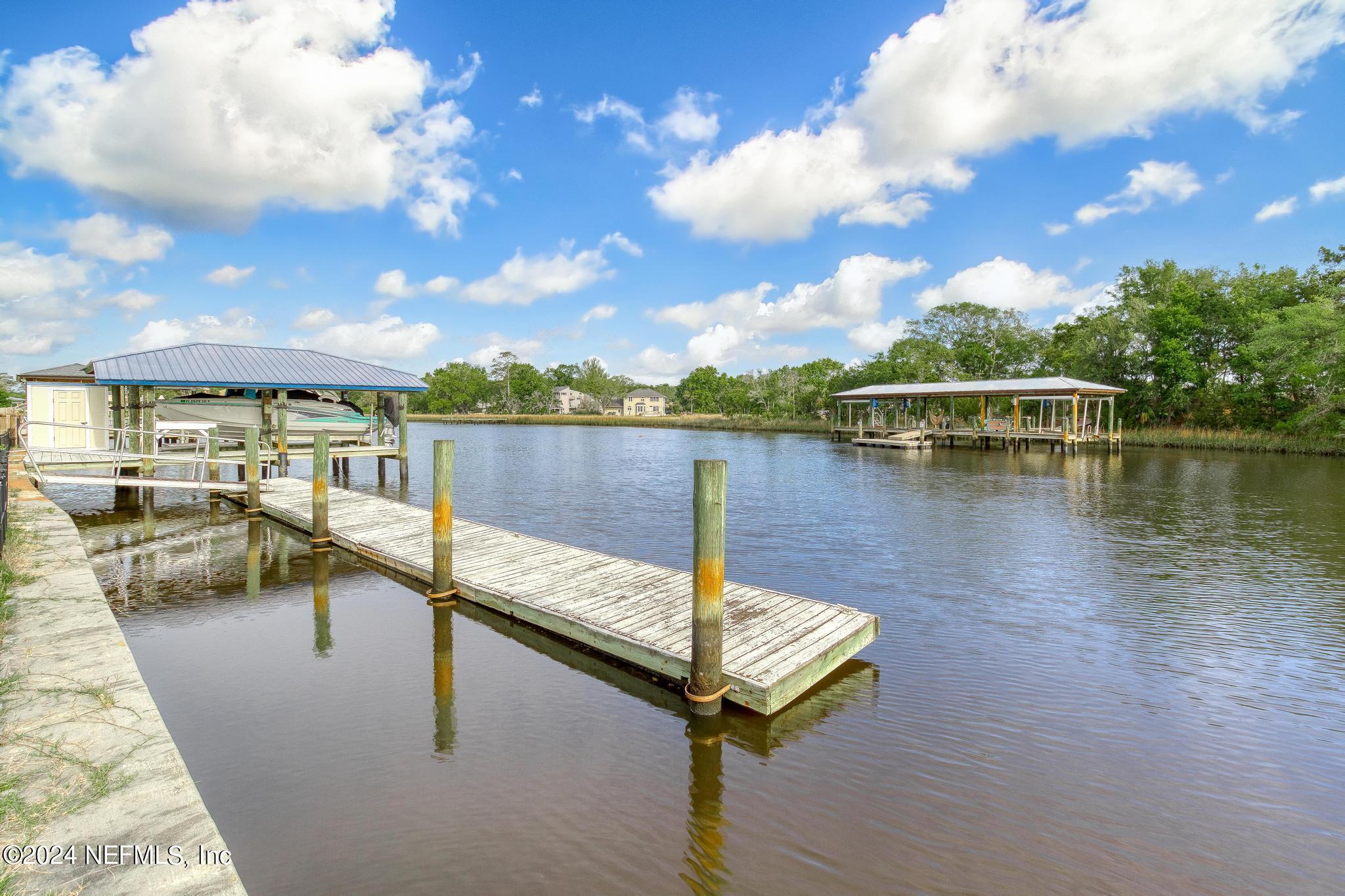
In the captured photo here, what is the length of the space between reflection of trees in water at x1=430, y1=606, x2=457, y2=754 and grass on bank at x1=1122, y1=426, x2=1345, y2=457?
140ft

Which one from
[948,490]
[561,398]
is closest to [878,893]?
[948,490]

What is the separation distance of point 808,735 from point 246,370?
59.2 feet

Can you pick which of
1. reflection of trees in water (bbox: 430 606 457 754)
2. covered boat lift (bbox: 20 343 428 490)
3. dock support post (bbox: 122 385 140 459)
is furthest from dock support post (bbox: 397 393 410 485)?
reflection of trees in water (bbox: 430 606 457 754)

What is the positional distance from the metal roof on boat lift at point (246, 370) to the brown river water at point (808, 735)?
5.90m

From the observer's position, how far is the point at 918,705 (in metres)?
5.86

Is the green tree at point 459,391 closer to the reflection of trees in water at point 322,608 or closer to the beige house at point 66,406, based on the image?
the beige house at point 66,406

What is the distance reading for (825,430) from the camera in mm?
59219

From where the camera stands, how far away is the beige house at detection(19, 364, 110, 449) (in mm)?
17328

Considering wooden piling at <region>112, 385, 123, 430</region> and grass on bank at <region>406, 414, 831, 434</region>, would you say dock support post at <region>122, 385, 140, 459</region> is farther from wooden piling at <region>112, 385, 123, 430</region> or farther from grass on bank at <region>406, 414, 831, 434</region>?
grass on bank at <region>406, 414, 831, 434</region>

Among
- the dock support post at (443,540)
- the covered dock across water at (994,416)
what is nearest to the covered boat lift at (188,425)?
the dock support post at (443,540)

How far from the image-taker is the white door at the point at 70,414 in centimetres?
1770

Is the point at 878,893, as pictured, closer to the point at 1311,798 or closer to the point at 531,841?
the point at 531,841

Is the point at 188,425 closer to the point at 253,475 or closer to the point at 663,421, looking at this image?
the point at 253,475

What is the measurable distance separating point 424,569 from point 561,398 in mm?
104926
